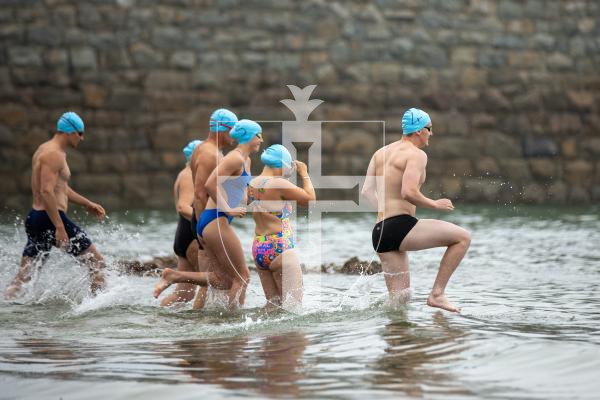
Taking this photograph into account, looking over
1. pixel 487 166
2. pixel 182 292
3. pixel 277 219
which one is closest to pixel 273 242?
pixel 277 219

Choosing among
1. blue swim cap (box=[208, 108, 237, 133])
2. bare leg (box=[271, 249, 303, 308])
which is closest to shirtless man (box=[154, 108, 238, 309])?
blue swim cap (box=[208, 108, 237, 133])

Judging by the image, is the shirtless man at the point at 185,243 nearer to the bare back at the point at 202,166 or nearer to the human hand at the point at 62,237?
the bare back at the point at 202,166

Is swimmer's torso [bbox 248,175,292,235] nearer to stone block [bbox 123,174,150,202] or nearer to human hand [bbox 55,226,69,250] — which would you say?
human hand [bbox 55,226,69,250]

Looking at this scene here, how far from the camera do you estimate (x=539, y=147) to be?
74.0 feet

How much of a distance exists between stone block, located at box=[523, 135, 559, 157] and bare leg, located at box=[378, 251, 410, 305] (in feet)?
44.3

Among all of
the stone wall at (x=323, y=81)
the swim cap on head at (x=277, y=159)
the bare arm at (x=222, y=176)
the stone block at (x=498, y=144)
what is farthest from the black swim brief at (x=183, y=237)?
the stone block at (x=498, y=144)

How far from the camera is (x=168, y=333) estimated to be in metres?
9.02

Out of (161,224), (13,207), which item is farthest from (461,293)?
(13,207)

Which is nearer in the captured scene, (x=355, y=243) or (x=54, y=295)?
(x=54, y=295)

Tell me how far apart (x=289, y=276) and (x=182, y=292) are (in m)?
1.71

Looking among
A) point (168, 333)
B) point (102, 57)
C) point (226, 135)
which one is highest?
point (102, 57)

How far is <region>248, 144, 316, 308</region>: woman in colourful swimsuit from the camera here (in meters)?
9.28

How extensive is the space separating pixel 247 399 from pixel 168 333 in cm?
260

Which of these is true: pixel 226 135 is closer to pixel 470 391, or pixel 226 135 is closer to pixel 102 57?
pixel 470 391
